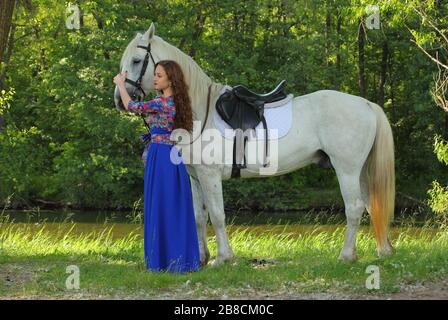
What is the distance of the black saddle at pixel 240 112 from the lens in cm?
664

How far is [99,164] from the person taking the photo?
22.1 meters

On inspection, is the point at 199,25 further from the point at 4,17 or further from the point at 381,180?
the point at 381,180

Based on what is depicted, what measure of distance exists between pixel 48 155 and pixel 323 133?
20301 mm

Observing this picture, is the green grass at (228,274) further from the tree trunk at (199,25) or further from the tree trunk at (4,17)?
the tree trunk at (199,25)

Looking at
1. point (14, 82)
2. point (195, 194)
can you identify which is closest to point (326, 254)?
point (195, 194)

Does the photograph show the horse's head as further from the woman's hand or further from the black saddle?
the black saddle

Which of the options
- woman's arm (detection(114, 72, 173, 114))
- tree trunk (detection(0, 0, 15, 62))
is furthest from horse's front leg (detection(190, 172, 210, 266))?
tree trunk (detection(0, 0, 15, 62))

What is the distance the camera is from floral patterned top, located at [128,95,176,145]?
20.7 ft

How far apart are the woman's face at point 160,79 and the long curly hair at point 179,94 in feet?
0.10

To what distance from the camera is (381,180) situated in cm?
682

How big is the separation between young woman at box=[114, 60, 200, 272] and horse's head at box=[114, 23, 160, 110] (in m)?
0.11

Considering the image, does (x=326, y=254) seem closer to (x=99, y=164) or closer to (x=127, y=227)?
(x=127, y=227)

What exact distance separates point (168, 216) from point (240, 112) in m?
1.31
